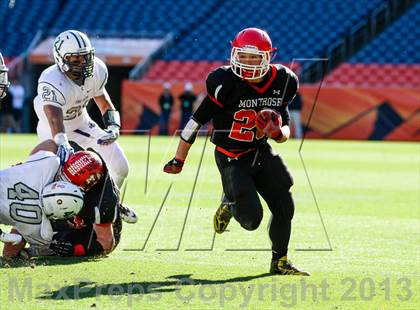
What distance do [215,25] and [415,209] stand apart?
1852 cm

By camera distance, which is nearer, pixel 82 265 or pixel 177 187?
pixel 82 265

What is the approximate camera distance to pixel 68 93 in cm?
773

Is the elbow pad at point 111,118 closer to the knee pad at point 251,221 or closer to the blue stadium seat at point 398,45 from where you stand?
the knee pad at point 251,221

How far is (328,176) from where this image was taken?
14016 millimetres

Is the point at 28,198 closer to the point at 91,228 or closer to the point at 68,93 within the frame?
the point at 91,228

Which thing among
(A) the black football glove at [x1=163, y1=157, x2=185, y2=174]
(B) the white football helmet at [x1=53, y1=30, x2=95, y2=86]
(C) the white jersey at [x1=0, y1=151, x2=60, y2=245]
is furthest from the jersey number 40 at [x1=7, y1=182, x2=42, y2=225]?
(B) the white football helmet at [x1=53, y1=30, x2=95, y2=86]

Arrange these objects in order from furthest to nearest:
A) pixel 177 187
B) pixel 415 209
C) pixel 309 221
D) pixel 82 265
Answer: pixel 177 187
pixel 415 209
pixel 309 221
pixel 82 265

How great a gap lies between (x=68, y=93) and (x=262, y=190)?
6.91ft

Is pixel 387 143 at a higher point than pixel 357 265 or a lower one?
lower

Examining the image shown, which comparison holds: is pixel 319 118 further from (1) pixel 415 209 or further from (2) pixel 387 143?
(1) pixel 415 209

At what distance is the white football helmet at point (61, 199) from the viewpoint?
6.18 meters

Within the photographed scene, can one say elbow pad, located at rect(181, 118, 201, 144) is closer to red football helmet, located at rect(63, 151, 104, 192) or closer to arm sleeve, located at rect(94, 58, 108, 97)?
red football helmet, located at rect(63, 151, 104, 192)

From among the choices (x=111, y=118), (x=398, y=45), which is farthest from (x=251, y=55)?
(x=398, y=45)

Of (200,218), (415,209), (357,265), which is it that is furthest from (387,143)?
(357,265)
